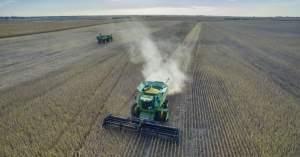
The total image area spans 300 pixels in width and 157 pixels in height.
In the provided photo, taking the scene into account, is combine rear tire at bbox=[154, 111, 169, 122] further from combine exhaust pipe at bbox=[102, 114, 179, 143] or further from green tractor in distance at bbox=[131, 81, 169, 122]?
combine exhaust pipe at bbox=[102, 114, 179, 143]

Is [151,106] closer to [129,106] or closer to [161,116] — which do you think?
[161,116]

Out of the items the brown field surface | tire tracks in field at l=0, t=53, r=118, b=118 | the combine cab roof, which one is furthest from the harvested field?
the brown field surface

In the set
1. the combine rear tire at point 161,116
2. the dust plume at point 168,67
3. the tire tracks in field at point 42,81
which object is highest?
the dust plume at point 168,67

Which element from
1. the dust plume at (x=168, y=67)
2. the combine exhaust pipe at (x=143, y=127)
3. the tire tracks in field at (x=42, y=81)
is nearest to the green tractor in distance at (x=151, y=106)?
the combine exhaust pipe at (x=143, y=127)

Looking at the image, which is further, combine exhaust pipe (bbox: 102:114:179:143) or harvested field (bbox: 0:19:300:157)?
combine exhaust pipe (bbox: 102:114:179:143)

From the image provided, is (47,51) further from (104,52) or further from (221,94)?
(221,94)

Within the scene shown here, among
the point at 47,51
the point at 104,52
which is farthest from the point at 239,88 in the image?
the point at 47,51

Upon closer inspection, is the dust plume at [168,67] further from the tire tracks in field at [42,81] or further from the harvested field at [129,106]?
the tire tracks in field at [42,81]

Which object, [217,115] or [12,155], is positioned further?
[217,115]
